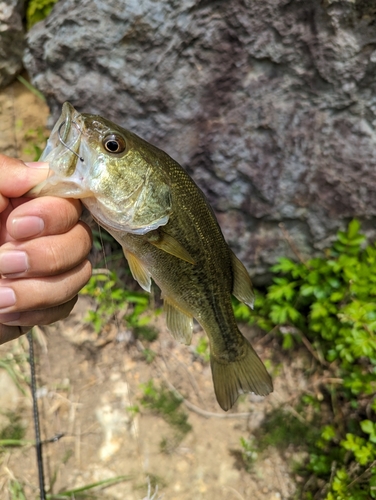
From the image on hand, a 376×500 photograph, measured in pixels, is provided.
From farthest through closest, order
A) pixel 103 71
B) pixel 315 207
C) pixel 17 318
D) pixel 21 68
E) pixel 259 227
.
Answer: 1. pixel 21 68
2. pixel 259 227
3. pixel 315 207
4. pixel 103 71
5. pixel 17 318

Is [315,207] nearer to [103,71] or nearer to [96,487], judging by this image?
[103,71]

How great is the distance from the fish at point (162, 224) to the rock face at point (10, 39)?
6.43 feet

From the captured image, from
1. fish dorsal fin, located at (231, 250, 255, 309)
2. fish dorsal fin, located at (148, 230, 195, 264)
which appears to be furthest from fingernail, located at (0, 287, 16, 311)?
fish dorsal fin, located at (231, 250, 255, 309)

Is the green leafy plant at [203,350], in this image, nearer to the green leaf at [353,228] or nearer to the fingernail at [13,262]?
the green leaf at [353,228]

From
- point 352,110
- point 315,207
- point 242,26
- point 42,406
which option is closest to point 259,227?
point 315,207

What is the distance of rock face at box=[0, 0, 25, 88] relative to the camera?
2.56 m

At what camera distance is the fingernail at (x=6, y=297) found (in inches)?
48.3

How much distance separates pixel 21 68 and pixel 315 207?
2.31m

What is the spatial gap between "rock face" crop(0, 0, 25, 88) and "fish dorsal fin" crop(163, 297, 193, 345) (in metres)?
2.24

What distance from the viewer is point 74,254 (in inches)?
52.5

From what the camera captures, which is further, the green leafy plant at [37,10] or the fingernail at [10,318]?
the green leafy plant at [37,10]

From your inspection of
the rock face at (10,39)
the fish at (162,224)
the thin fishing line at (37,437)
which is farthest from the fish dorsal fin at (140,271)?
the rock face at (10,39)

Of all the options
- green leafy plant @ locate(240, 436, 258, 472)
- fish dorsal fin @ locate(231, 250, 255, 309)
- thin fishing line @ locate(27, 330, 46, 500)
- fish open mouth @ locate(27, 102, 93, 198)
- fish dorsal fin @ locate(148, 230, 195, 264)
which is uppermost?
fish open mouth @ locate(27, 102, 93, 198)

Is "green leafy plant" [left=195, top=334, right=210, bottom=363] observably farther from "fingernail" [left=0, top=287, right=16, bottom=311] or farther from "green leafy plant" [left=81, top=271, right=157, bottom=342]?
"fingernail" [left=0, top=287, right=16, bottom=311]
